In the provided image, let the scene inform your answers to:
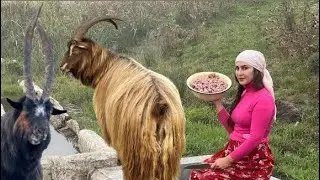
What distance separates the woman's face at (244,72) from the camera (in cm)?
400

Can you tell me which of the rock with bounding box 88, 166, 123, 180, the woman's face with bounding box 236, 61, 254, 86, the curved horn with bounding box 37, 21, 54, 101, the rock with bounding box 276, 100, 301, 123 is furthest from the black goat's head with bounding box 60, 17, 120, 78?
the rock with bounding box 276, 100, 301, 123

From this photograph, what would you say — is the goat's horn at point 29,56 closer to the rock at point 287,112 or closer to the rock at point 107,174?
the rock at point 107,174

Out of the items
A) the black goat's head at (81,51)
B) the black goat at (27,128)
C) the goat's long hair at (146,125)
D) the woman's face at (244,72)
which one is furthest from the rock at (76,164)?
the black goat at (27,128)

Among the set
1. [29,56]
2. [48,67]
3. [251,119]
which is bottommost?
[251,119]

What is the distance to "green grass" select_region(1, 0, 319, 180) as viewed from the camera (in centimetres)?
702

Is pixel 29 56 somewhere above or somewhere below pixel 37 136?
above

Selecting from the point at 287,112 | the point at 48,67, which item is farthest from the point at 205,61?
the point at 48,67

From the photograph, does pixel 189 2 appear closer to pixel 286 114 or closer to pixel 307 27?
pixel 307 27

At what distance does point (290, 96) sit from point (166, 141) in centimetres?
464

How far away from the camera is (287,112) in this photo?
7.96 meters

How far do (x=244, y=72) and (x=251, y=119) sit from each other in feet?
1.06

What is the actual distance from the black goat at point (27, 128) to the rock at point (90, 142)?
2.90 m

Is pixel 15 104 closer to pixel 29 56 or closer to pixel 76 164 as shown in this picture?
pixel 29 56

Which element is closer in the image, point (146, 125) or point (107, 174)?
point (146, 125)
